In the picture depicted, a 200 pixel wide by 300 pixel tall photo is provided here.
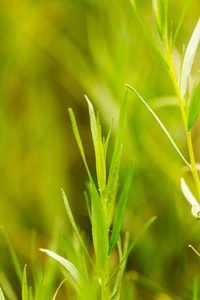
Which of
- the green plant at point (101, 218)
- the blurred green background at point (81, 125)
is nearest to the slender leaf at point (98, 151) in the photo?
the green plant at point (101, 218)

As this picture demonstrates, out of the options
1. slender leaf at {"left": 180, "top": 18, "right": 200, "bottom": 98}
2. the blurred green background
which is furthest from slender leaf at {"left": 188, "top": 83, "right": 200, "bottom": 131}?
the blurred green background

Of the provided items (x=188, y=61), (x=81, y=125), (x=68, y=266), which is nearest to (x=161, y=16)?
(x=188, y=61)

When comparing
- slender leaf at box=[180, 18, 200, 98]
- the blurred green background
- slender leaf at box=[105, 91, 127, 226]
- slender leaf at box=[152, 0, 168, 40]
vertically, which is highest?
slender leaf at box=[152, 0, 168, 40]

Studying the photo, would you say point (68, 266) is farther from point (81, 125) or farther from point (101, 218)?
point (81, 125)

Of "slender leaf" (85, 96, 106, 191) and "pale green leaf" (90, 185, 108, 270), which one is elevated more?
"slender leaf" (85, 96, 106, 191)

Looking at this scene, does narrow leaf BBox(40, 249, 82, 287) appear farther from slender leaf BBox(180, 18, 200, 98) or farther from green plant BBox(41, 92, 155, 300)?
slender leaf BBox(180, 18, 200, 98)

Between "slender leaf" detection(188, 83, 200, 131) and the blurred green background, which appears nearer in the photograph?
"slender leaf" detection(188, 83, 200, 131)

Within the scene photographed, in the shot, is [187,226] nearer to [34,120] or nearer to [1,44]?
[34,120]

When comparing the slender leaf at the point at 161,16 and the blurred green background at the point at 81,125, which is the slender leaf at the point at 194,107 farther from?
the blurred green background at the point at 81,125
